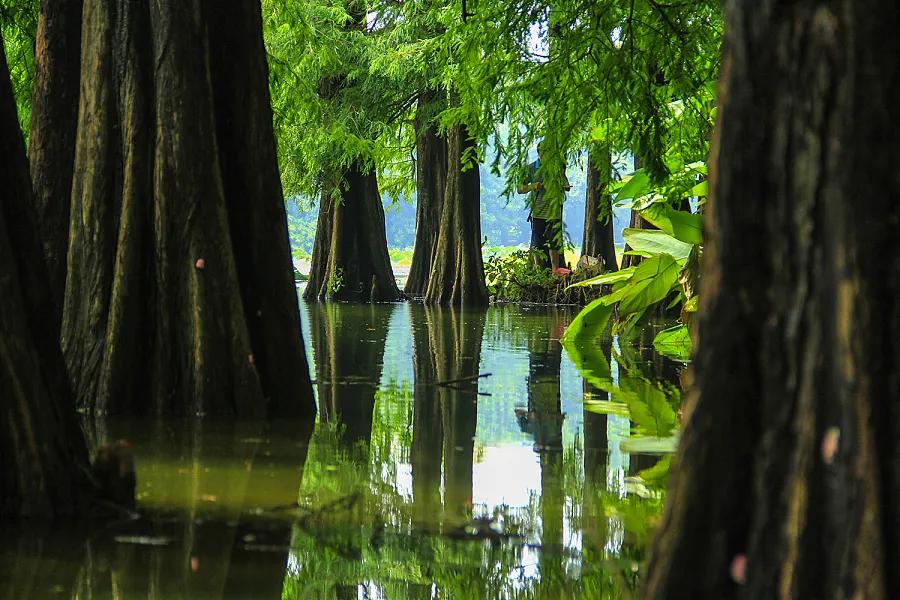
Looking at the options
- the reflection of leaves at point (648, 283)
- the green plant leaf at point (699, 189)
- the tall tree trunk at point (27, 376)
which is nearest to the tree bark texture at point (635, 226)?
the reflection of leaves at point (648, 283)

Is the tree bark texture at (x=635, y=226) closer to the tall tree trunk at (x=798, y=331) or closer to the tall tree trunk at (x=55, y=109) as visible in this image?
the tall tree trunk at (x=55, y=109)

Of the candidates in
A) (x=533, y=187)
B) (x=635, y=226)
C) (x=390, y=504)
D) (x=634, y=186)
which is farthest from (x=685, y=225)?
(x=635, y=226)

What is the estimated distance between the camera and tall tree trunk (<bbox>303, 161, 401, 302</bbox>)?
26156mm

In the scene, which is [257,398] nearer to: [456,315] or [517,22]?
[517,22]

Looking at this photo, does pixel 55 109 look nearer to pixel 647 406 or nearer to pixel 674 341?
pixel 647 406

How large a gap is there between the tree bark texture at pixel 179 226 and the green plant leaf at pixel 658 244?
5.09 meters

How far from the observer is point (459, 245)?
75.5 ft

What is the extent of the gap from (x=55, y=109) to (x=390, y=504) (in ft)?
14.6

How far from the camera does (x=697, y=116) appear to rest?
32.3 feet

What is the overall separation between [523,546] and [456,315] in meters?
15.4

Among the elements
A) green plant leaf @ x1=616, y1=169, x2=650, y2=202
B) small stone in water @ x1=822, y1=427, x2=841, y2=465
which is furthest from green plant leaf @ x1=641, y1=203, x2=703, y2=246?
small stone in water @ x1=822, y1=427, x2=841, y2=465

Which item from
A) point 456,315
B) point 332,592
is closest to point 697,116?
point 332,592

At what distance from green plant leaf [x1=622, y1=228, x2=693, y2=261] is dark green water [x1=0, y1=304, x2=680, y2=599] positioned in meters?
2.79

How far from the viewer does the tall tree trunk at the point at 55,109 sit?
25.6 ft
